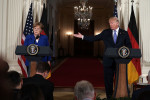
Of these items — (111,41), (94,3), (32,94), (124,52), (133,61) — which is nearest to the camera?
(32,94)

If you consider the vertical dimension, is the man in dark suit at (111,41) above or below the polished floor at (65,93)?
above

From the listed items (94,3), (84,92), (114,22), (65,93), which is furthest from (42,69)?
(94,3)

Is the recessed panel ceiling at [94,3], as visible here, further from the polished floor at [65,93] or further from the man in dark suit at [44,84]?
the man in dark suit at [44,84]

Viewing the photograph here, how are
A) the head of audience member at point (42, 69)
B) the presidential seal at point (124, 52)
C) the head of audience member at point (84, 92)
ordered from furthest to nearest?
the presidential seal at point (124, 52), the head of audience member at point (42, 69), the head of audience member at point (84, 92)

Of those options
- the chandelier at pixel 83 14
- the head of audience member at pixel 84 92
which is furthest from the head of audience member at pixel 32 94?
the chandelier at pixel 83 14

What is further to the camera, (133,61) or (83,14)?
(83,14)

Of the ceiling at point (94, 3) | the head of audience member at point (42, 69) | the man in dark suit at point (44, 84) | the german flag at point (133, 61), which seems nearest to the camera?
the man in dark suit at point (44, 84)

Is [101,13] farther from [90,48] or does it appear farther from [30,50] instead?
[30,50]

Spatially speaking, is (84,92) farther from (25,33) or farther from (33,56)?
(25,33)

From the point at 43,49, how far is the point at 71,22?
19702 millimetres

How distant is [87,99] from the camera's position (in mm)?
1850

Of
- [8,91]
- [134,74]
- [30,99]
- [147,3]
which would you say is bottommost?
[134,74]

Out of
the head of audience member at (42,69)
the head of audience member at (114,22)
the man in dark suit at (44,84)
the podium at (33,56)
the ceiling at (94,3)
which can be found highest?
the ceiling at (94,3)

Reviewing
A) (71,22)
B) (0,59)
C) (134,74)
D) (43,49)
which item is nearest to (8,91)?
(0,59)
